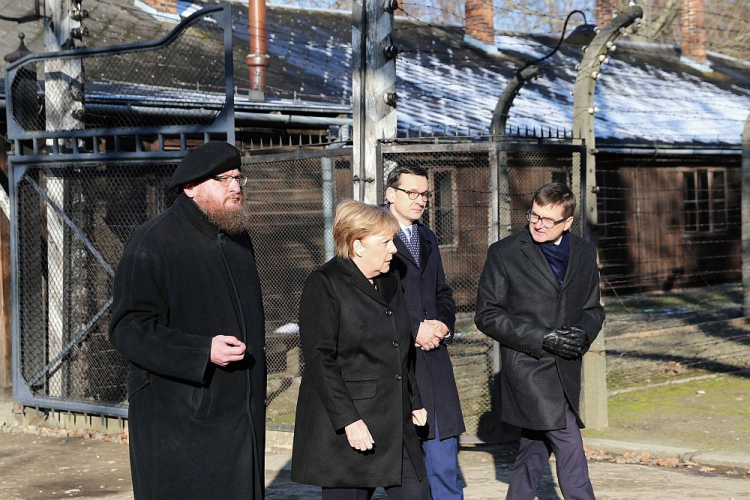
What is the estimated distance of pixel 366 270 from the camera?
4629mm

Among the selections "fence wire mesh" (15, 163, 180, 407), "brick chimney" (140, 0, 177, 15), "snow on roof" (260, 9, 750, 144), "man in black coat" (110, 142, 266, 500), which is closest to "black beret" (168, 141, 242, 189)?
"man in black coat" (110, 142, 266, 500)

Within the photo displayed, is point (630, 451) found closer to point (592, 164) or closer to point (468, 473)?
point (468, 473)

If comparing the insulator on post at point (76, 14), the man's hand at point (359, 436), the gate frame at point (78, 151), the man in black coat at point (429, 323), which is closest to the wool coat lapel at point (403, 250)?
the man in black coat at point (429, 323)

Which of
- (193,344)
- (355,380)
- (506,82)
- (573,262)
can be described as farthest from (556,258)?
(506,82)

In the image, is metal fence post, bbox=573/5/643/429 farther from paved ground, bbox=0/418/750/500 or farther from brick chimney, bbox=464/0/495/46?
brick chimney, bbox=464/0/495/46

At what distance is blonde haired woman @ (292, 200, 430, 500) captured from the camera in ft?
14.6

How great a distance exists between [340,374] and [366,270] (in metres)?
0.47

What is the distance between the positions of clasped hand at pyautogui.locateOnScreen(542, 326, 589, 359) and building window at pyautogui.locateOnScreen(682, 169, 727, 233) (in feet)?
56.0

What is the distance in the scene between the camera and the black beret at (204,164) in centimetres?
422

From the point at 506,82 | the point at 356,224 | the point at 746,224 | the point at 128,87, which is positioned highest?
the point at 506,82

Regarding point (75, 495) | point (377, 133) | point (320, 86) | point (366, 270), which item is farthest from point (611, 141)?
point (366, 270)

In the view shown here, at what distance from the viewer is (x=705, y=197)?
22.6m

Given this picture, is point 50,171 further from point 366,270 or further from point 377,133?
point 366,270

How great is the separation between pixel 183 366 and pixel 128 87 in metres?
9.32
